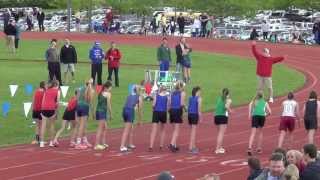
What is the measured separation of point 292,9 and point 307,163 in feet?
204

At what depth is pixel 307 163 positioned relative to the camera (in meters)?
12.2

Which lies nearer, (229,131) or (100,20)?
(229,131)

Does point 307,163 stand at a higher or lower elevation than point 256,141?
higher

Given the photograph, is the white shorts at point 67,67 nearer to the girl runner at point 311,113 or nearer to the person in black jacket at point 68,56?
the person in black jacket at point 68,56

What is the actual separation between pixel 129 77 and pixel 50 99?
14550mm

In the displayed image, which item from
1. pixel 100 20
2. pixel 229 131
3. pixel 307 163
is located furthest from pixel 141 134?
pixel 100 20

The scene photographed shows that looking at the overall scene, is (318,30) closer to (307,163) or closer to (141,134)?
(141,134)

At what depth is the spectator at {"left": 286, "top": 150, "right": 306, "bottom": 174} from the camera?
1205 centimetres

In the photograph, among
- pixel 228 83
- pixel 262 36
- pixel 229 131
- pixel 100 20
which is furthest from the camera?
pixel 100 20

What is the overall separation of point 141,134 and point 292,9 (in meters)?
51.6

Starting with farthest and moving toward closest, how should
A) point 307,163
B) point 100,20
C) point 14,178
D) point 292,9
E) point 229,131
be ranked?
1. point 292,9
2. point 100,20
3. point 229,131
4. point 14,178
5. point 307,163

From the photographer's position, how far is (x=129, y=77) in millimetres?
35625

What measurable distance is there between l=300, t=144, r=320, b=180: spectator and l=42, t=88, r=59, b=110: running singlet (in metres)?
9.85

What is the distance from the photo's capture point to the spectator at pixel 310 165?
11.8 meters
